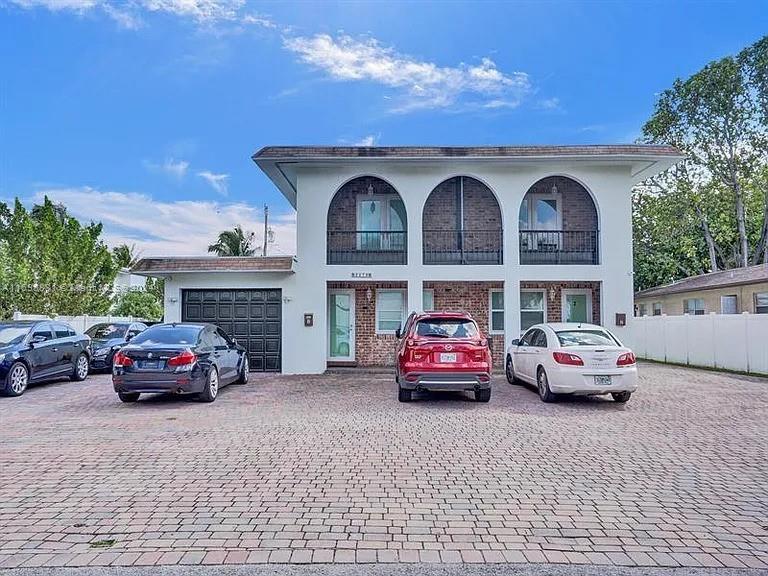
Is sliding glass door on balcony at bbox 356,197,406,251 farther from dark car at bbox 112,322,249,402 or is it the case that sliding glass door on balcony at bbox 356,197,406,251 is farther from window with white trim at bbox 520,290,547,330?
dark car at bbox 112,322,249,402

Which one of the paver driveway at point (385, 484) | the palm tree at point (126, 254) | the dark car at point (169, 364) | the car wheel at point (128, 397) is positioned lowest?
the paver driveway at point (385, 484)

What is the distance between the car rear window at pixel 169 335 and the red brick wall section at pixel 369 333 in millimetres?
6285

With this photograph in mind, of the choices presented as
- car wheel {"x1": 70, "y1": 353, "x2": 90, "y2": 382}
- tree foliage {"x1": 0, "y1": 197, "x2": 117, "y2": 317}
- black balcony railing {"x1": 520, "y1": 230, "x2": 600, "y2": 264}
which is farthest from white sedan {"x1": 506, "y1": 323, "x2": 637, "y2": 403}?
tree foliage {"x1": 0, "y1": 197, "x2": 117, "y2": 317}

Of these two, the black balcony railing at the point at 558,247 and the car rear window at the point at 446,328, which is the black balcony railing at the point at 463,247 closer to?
the black balcony railing at the point at 558,247

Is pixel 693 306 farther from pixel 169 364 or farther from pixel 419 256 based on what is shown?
pixel 169 364

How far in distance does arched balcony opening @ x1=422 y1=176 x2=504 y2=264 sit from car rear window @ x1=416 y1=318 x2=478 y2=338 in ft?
21.0

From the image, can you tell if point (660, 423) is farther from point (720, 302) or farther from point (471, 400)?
point (720, 302)

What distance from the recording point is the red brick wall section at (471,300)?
16.7 metres

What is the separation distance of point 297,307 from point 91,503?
33.3 feet

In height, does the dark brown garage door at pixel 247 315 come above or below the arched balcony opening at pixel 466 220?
below

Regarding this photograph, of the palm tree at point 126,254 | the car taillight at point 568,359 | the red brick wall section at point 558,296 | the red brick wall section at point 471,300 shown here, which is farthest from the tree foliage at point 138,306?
the car taillight at point 568,359

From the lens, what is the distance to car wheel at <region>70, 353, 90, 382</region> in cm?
1386

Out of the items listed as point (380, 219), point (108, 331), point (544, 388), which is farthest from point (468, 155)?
point (108, 331)

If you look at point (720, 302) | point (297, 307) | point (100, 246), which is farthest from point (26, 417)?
point (720, 302)
